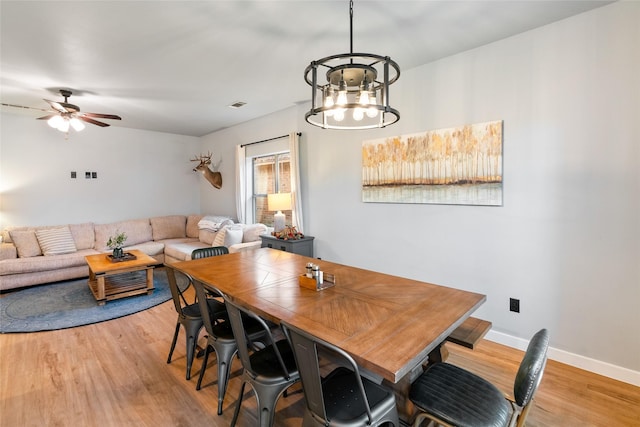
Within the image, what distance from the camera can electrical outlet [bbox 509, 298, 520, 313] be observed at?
8.71 ft

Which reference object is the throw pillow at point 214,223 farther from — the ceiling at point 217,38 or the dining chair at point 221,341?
the dining chair at point 221,341

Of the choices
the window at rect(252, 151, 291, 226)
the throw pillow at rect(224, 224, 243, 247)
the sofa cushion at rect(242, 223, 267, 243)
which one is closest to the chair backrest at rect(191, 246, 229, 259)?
the throw pillow at rect(224, 224, 243, 247)

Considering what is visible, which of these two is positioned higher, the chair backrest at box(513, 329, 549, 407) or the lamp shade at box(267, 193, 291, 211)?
the lamp shade at box(267, 193, 291, 211)

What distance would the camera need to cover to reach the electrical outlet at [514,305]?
2656mm

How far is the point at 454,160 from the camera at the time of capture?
2.91m

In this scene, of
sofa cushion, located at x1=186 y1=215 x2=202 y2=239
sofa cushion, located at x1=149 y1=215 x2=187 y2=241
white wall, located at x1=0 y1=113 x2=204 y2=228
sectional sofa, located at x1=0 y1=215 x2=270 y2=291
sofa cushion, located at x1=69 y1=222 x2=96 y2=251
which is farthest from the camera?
sofa cushion, located at x1=186 y1=215 x2=202 y2=239

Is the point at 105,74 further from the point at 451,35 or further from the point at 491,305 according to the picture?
the point at 491,305

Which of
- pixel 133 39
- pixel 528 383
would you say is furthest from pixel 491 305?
pixel 133 39

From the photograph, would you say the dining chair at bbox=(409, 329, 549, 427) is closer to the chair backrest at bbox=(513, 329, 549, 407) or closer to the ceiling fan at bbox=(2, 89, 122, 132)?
the chair backrest at bbox=(513, 329, 549, 407)

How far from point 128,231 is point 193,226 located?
114 cm

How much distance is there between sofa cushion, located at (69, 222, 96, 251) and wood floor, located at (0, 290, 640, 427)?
2671 mm

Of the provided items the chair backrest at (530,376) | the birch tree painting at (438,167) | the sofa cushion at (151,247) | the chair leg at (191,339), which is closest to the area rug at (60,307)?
the sofa cushion at (151,247)

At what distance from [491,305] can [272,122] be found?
3.98m

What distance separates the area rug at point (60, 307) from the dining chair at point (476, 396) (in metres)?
3.52
